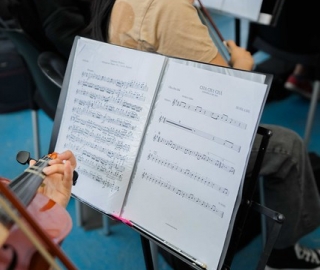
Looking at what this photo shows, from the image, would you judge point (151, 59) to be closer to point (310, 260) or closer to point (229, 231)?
point (229, 231)

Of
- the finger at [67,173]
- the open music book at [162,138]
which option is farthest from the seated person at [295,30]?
the finger at [67,173]

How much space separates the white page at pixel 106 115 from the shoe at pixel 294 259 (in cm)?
65

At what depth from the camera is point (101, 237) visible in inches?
59.0

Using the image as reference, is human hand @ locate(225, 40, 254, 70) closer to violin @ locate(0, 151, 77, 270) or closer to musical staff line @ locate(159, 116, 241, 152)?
musical staff line @ locate(159, 116, 241, 152)

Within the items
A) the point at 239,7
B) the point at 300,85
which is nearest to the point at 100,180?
the point at 239,7

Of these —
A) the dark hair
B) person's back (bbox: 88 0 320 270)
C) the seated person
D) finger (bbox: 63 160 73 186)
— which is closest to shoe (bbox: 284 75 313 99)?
the seated person

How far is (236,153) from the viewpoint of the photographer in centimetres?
71

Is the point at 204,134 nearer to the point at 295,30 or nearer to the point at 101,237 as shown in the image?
the point at 101,237

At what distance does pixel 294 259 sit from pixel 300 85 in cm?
135

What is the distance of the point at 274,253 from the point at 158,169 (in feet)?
2.14

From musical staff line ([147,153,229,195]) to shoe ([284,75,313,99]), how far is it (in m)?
1.76

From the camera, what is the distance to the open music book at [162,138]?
0.72 meters

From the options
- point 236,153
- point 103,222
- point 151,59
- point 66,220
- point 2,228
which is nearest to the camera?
point 2,228

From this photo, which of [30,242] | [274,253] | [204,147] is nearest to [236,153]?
[204,147]
